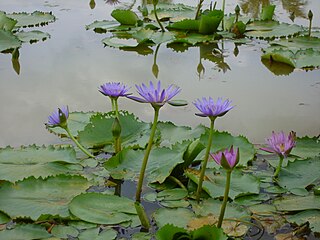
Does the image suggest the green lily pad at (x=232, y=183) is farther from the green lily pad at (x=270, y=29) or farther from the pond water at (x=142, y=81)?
the green lily pad at (x=270, y=29)

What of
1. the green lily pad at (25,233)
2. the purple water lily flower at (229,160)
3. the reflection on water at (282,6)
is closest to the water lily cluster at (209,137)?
the purple water lily flower at (229,160)

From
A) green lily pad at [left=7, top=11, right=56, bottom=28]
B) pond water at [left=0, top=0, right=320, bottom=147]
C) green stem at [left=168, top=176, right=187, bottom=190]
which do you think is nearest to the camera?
green stem at [left=168, top=176, right=187, bottom=190]

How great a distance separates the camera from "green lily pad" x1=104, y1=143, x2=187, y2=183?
1.82 metres

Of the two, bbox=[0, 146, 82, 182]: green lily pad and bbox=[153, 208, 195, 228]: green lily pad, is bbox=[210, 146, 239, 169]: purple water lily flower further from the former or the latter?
bbox=[0, 146, 82, 182]: green lily pad

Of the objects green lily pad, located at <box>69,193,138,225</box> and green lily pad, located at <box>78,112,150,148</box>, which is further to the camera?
green lily pad, located at <box>78,112,150,148</box>

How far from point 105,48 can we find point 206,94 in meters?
1.08

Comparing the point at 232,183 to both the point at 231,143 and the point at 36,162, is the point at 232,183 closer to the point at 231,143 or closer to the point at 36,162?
the point at 231,143

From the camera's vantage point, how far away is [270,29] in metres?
3.82

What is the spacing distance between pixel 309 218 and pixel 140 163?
0.57 metres

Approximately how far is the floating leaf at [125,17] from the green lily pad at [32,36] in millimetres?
480

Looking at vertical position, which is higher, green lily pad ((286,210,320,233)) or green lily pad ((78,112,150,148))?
green lily pad ((78,112,150,148))

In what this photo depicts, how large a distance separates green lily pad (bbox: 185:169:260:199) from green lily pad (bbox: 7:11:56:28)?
8.53 ft

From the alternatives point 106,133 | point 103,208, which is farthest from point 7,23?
point 103,208

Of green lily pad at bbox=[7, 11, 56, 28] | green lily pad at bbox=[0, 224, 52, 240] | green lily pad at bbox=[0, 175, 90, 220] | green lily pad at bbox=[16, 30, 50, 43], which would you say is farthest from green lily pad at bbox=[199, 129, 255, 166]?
green lily pad at bbox=[7, 11, 56, 28]
